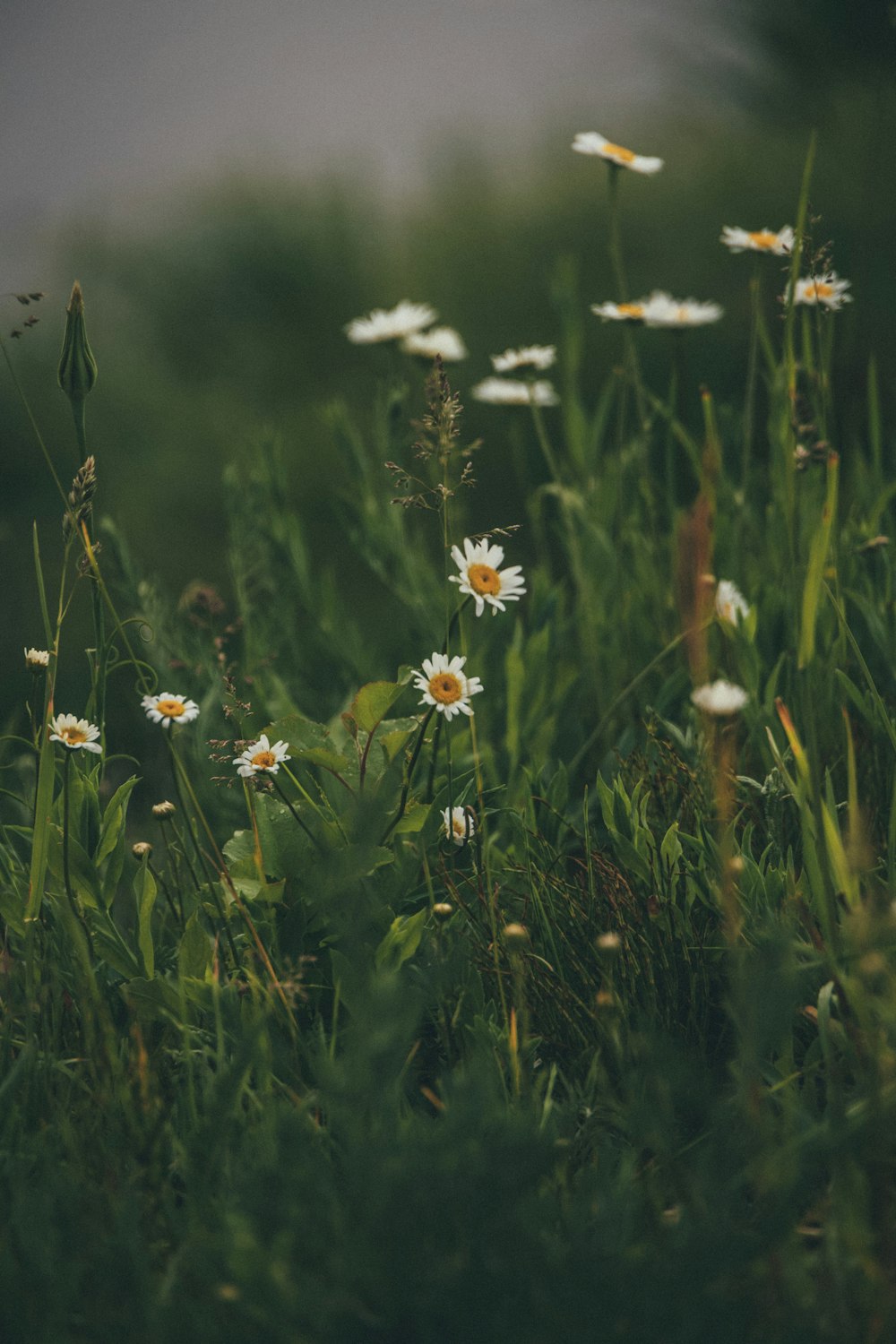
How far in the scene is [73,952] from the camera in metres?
1.05

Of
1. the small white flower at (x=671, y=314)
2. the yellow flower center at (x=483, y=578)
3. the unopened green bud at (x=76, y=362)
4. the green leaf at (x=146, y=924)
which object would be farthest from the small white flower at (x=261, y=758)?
the small white flower at (x=671, y=314)

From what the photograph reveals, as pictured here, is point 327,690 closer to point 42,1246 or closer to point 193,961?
point 193,961

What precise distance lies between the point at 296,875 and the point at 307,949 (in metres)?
0.08

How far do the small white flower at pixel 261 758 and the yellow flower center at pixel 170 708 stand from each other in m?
0.08

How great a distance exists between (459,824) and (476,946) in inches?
4.8

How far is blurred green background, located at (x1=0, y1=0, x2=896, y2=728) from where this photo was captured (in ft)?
8.09

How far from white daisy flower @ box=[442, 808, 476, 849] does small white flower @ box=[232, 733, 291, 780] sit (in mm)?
175

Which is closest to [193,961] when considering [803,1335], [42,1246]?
[42,1246]

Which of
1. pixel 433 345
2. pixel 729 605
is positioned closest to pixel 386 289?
pixel 433 345

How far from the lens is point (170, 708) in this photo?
3.55 ft

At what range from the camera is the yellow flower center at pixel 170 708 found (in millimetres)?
1070

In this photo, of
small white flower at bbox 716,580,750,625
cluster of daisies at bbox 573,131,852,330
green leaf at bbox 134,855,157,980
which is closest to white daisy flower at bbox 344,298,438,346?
cluster of daisies at bbox 573,131,852,330

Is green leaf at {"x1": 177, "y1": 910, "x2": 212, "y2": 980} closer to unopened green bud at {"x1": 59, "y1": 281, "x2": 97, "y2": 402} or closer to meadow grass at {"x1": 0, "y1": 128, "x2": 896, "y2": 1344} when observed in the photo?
meadow grass at {"x1": 0, "y1": 128, "x2": 896, "y2": 1344}

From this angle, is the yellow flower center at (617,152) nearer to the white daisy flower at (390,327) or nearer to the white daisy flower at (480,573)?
the white daisy flower at (390,327)
